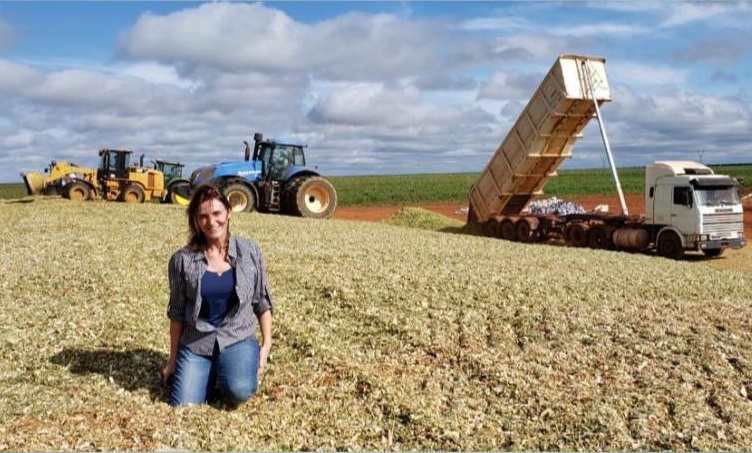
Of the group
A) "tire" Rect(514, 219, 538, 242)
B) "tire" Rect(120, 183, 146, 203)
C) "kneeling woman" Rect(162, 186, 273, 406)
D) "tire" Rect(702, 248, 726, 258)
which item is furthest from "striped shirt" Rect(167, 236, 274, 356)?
"tire" Rect(120, 183, 146, 203)

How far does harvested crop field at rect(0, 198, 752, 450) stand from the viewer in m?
5.42

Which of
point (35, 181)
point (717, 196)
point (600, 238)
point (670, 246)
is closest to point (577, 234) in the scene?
point (600, 238)

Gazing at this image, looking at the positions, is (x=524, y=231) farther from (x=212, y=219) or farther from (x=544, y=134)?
(x=212, y=219)

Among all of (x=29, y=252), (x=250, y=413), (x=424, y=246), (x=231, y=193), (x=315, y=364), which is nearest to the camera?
(x=250, y=413)

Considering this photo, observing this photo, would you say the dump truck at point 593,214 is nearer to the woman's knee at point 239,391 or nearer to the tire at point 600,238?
the tire at point 600,238

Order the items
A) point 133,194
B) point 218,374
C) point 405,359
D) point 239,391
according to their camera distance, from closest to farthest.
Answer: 1. point 239,391
2. point 218,374
3. point 405,359
4. point 133,194

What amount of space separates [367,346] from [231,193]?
48.3ft

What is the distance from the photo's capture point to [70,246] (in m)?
13.0

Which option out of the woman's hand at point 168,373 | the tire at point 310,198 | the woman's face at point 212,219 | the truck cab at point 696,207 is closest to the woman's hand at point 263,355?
the woman's hand at point 168,373

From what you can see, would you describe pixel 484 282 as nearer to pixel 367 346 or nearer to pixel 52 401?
pixel 367 346

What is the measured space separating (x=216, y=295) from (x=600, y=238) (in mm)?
13963

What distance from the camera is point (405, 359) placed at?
274 inches

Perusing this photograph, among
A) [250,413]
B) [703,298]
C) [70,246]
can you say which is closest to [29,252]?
[70,246]

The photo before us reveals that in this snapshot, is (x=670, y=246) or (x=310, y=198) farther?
(x=310, y=198)
